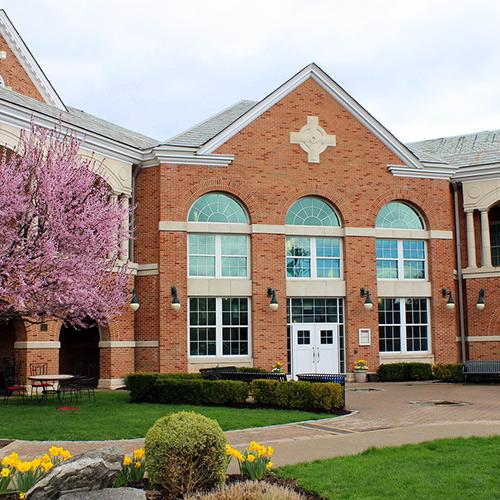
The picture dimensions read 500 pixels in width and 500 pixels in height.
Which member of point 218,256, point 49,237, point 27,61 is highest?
point 27,61

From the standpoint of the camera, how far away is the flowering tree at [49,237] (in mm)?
12781

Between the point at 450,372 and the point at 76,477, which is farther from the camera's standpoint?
the point at 450,372

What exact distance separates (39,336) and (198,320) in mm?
5686

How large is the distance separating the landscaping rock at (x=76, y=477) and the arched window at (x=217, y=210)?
1877 centimetres

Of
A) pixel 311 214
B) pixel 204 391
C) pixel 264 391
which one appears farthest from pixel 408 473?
pixel 311 214

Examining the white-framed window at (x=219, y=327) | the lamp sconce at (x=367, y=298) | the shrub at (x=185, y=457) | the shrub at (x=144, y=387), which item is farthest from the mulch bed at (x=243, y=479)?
the lamp sconce at (x=367, y=298)

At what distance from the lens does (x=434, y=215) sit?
28.6 metres

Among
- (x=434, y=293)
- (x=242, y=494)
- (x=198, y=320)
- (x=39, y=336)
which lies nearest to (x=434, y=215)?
(x=434, y=293)

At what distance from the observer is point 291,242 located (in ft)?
88.3

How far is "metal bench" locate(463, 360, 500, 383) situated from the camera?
81.9 ft

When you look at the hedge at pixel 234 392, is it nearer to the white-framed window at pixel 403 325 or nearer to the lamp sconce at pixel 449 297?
the white-framed window at pixel 403 325

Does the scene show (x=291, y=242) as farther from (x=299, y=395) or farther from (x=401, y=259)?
(x=299, y=395)

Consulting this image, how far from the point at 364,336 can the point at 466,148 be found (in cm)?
1170

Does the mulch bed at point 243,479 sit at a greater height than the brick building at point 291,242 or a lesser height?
lesser
